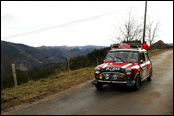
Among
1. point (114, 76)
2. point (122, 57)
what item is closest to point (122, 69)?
point (114, 76)

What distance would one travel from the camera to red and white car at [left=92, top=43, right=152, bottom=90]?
7.27 metres

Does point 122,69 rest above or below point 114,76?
above

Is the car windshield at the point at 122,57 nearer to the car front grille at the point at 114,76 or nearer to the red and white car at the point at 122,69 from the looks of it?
the red and white car at the point at 122,69

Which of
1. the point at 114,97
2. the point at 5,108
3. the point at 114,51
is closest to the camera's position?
the point at 5,108

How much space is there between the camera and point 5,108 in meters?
5.73

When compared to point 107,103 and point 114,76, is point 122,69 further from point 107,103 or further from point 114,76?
Answer: point 107,103

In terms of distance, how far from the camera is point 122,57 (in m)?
8.41

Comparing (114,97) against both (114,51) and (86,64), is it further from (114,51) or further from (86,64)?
(86,64)

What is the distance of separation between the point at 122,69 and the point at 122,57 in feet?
4.20

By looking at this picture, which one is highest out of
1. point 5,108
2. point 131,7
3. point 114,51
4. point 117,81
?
point 131,7

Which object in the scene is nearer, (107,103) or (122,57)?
(107,103)

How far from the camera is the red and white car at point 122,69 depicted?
727cm

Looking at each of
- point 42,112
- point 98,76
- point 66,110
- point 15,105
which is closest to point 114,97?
point 98,76

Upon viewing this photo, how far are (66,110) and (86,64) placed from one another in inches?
597
